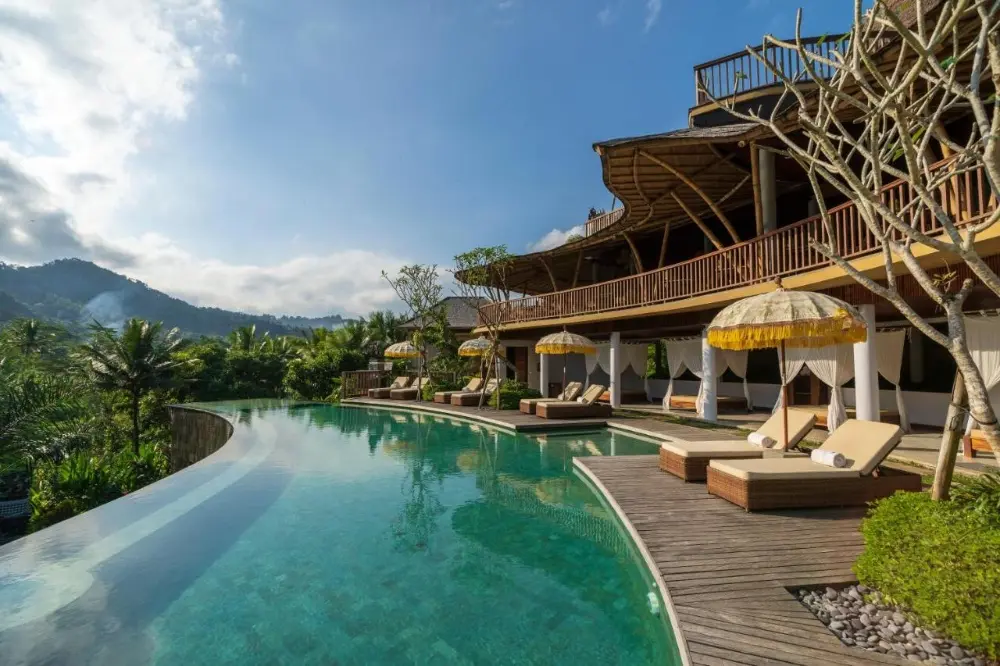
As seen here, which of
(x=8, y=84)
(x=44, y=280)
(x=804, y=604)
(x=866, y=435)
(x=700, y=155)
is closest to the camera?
(x=804, y=604)

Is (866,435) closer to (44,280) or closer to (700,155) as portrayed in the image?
(700,155)

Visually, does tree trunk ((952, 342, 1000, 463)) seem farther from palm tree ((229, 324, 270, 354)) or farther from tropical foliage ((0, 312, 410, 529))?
palm tree ((229, 324, 270, 354))

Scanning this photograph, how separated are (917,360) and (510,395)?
10.9 meters

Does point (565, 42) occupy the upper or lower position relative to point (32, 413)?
upper

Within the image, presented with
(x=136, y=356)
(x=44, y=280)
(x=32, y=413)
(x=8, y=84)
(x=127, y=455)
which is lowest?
(x=127, y=455)

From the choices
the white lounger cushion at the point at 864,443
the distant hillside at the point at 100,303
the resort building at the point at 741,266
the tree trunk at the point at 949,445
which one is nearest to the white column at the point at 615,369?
the resort building at the point at 741,266

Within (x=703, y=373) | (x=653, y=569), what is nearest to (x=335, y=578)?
(x=653, y=569)

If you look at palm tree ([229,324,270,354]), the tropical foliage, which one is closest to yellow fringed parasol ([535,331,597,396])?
the tropical foliage

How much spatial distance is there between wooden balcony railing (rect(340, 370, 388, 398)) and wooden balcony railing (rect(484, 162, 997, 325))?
941 centimetres

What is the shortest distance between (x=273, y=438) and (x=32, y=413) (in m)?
4.45

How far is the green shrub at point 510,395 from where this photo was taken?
16641 millimetres

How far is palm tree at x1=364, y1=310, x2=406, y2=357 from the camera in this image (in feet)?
90.4

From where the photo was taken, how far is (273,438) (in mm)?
11758

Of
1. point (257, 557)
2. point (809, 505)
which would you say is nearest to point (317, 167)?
point (257, 557)
